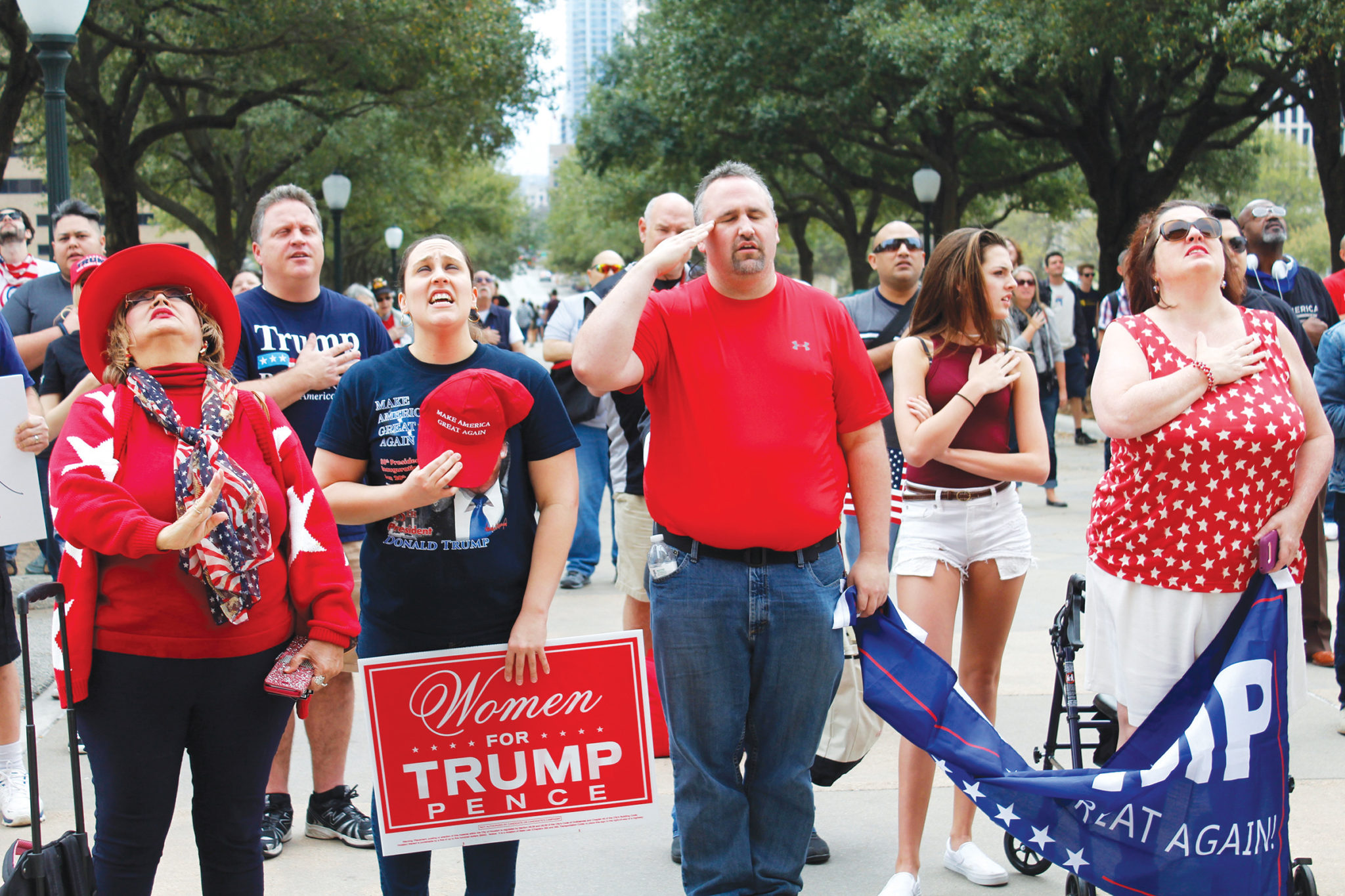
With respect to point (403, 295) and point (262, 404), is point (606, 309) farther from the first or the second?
point (262, 404)

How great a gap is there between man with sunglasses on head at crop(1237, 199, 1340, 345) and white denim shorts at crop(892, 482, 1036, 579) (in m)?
3.50

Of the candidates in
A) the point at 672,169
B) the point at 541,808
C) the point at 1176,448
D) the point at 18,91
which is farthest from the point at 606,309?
the point at 672,169

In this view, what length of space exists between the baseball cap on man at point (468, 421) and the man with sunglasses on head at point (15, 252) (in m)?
5.06

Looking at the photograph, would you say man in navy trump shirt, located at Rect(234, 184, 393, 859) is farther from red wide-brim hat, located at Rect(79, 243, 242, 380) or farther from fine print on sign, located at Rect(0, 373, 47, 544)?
red wide-brim hat, located at Rect(79, 243, 242, 380)

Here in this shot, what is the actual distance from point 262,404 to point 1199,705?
2555mm

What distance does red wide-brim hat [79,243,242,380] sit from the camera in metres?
2.85

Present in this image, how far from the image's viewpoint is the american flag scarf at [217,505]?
8.80ft

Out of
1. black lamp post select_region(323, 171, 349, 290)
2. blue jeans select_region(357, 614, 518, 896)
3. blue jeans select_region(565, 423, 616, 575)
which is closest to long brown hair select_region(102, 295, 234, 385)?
blue jeans select_region(357, 614, 518, 896)

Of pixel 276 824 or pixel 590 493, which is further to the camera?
pixel 590 493

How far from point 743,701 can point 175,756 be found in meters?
1.40

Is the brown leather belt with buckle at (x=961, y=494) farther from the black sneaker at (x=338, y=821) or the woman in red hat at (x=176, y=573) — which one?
the black sneaker at (x=338, y=821)

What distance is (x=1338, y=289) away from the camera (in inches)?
301

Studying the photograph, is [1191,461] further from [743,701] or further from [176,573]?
[176,573]

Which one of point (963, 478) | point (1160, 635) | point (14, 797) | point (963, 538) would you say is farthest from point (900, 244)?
point (14, 797)
